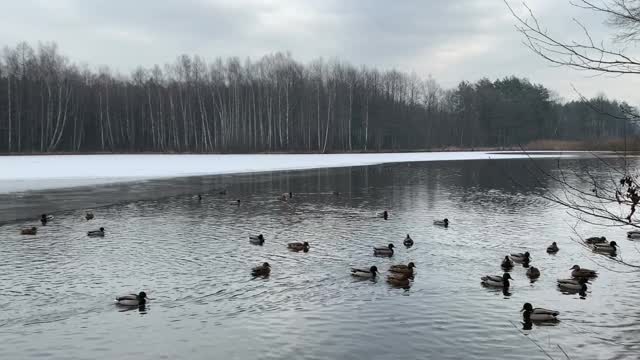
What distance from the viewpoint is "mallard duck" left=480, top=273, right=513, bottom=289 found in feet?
41.4

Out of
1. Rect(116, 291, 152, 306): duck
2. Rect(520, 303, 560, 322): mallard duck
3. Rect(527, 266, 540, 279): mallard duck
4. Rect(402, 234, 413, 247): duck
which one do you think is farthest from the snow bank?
Rect(116, 291, 152, 306): duck

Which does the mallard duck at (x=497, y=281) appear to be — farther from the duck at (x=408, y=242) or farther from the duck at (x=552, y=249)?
the duck at (x=408, y=242)

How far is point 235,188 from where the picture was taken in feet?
117

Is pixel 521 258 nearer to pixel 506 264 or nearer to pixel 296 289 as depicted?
pixel 506 264

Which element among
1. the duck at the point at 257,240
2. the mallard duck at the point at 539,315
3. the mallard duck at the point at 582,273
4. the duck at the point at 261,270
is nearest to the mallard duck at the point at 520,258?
the mallard duck at the point at 582,273

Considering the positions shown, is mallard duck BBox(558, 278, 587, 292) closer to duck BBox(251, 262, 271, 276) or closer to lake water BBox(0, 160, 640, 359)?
lake water BBox(0, 160, 640, 359)

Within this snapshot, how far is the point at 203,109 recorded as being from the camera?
80.6 m

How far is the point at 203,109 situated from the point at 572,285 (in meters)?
73.0

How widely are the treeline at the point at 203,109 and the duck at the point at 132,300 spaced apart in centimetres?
6493

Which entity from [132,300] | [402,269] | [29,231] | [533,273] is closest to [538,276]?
[533,273]

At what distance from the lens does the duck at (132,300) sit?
11.3m

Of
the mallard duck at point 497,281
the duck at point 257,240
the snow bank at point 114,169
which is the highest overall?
the snow bank at point 114,169

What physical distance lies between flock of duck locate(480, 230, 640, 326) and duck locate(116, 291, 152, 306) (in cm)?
753

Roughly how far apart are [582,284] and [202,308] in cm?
839
